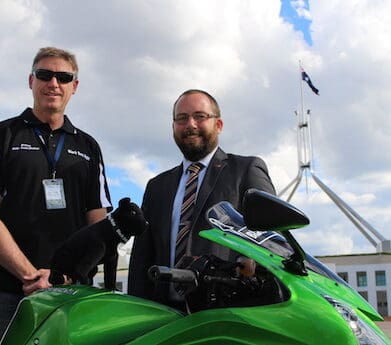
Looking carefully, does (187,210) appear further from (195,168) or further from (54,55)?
(54,55)

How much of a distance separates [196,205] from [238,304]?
57.3 inches

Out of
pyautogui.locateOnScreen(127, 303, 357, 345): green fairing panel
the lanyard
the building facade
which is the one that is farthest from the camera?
the building facade

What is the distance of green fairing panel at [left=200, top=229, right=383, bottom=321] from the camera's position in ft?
6.94

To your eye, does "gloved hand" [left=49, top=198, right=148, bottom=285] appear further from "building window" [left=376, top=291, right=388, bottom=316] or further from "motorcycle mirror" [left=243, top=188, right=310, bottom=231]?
"building window" [left=376, top=291, right=388, bottom=316]

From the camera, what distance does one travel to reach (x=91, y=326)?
2.33 metres

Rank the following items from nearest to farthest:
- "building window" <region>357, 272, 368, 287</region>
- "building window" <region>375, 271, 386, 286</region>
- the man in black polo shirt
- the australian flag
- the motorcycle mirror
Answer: the motorcycle mirror → the man in black polo shirt → "building window" <region>375, 271, 386, 286</region> → "building window" <region>357, 272, 368, 287</region> → the australian flag

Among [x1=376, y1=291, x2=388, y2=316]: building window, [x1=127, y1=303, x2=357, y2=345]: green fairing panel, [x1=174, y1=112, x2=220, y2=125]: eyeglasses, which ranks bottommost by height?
[x1=376, y1=291, x2=388, y2=316]: building window

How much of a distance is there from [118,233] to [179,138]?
1465 mm

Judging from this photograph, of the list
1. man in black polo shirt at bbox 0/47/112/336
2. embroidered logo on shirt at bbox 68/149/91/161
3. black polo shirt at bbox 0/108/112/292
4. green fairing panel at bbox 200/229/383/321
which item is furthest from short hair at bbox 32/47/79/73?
green fairing panel at bbox 200/229/383/321

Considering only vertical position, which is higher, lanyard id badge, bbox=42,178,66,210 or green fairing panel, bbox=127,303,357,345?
lanyard id badge, bbox=42,178,66,210

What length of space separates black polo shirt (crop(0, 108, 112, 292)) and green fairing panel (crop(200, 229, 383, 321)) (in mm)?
1649

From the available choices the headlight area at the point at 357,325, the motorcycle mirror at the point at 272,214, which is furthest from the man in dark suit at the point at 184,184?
the headlight area at the point at 357,325

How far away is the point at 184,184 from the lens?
4.00 m

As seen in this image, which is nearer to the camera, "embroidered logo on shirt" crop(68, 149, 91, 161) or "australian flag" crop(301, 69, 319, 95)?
"embroidered logo on shirt" crop(68, 149, 91, 161)
